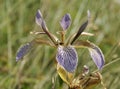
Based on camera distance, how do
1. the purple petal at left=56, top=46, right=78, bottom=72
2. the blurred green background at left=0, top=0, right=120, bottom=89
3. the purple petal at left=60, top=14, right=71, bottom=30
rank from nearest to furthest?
the purple petal at left=56, top=46, right=78, bottom=72 → the purple petal at left=60, top=14, right=71, bottom=30 → the blurred green background at left=0, top=0, right=120, bottom=89

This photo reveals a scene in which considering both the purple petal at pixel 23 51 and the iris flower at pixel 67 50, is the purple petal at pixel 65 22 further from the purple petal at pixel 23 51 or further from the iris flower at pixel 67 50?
the purple petal at pixel 23 51

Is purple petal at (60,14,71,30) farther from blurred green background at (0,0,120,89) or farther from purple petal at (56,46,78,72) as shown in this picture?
blurred green background at (0,0,120,89)

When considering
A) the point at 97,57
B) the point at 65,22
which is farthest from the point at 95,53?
the point at 65,22

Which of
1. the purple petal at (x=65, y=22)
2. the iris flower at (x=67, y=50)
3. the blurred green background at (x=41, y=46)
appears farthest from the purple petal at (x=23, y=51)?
the blurred green background at (x=41, y=46)

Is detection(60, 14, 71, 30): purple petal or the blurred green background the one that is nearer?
detection(60, 14, 71, 30): purple petal

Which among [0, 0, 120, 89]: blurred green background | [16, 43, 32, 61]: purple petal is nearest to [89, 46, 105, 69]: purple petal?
[16, 43, 32, 61]: purple petal

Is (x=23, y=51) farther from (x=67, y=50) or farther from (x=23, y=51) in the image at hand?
(x=67, y=50)
